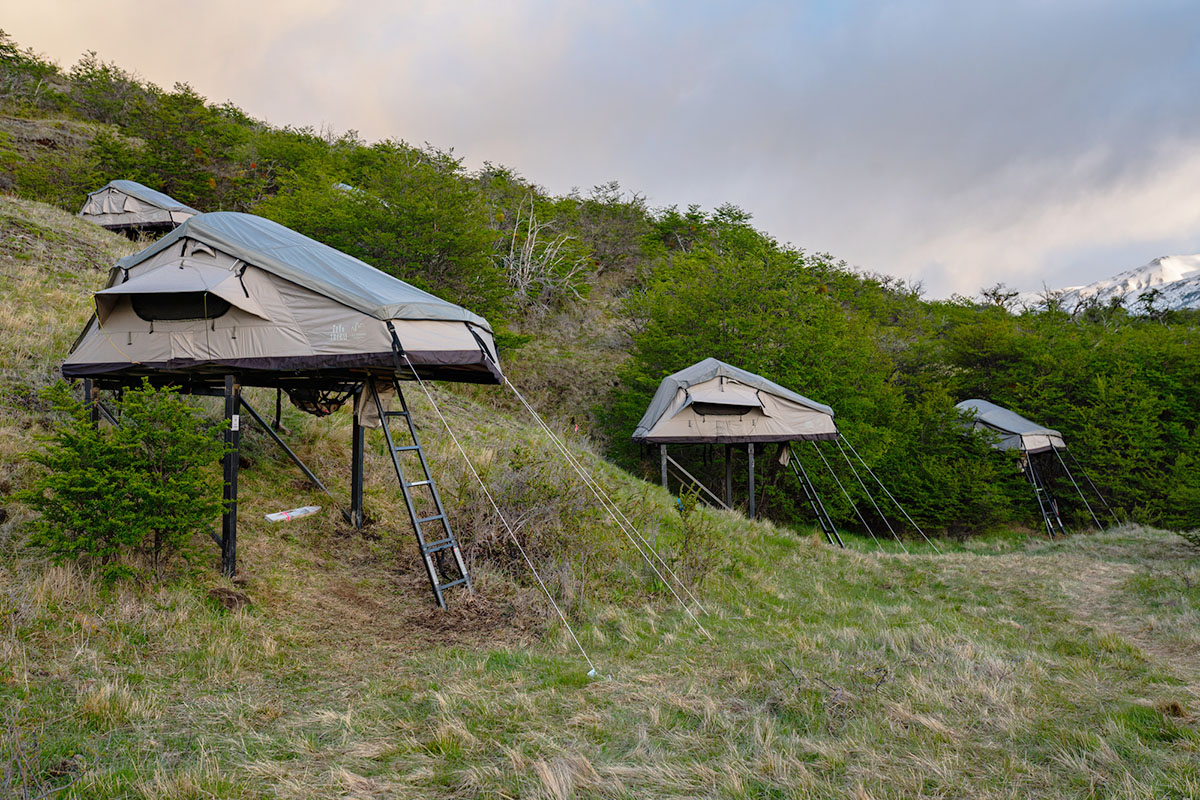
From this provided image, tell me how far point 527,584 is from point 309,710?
11.4 ft

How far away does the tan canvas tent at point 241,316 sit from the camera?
6.40 metres

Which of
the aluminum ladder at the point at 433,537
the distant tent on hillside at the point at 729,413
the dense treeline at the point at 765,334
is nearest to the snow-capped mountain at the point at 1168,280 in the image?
the dense treeline at the point at 765,334

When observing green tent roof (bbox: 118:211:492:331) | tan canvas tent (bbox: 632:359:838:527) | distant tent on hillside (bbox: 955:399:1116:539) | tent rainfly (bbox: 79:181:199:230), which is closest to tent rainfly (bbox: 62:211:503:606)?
green tent roof (bbox: 118:211:492:331)

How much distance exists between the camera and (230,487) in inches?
253

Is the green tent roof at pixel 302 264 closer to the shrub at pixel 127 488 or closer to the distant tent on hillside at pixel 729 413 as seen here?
the shrub at pixel 127 488

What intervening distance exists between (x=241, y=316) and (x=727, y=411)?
11.6 metres

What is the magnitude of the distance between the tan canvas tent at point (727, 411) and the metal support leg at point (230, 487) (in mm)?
10232

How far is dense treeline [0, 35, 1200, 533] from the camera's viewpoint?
66.0ft

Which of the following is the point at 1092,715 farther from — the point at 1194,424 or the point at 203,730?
the point at 1194,424

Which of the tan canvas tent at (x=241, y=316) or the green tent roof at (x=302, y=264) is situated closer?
the tan canvas tent at (x=241, y=316)

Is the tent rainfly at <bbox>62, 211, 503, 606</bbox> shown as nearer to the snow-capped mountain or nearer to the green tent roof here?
the green tent roof

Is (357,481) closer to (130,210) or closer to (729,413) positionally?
(729,413)

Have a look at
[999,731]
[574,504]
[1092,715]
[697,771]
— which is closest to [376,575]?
[574,504]

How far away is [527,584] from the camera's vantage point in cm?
765
